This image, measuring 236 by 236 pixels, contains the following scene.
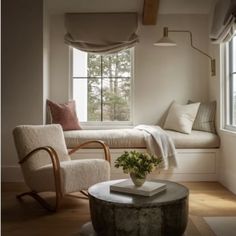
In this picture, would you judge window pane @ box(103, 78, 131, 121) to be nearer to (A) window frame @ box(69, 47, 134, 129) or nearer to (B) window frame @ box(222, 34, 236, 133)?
(A) window frame @ box(69, 47, 134, 129)

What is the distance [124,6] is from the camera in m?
4.69

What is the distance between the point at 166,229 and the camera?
2.15 m

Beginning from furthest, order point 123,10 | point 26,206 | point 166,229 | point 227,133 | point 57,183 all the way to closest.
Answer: point 123,10 → point 227,133 → point 26,206 → point 57,183 → point 166,229

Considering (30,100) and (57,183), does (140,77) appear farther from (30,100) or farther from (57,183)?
(57,183)

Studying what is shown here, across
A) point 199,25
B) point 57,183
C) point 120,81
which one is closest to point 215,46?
point 199,25

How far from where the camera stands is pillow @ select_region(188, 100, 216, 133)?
4449 mm

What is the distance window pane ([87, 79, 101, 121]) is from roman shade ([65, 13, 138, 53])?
49 cm

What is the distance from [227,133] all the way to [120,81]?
1824mm

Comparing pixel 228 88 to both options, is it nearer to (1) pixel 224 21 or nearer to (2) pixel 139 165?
(1) pixel 224 21

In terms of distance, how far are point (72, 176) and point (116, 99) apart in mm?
2167

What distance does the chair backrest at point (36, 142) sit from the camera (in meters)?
3.30

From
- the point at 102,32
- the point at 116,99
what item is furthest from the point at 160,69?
the point at 102,32

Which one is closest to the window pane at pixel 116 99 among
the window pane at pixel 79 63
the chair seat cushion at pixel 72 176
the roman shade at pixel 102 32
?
the window pane at pixel 79 63

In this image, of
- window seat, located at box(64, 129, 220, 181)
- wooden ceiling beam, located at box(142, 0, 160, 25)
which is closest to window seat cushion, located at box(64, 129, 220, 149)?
window seat, located at box(64, 129, 220, 181)
